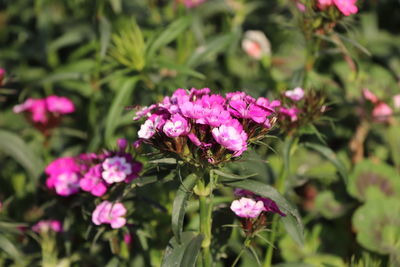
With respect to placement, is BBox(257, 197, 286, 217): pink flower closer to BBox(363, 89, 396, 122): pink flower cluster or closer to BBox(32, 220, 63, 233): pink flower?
BBox(32, 220, 63, 233): pink flower

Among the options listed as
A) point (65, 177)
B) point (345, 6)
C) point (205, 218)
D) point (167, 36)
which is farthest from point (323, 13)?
point (65, 177)

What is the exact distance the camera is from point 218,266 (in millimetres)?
2725

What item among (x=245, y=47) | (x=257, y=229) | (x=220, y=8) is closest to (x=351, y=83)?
(x=245, y=47)

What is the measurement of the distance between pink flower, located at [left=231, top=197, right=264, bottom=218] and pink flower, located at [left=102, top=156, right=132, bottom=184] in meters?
0.46

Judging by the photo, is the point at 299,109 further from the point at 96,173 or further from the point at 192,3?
the point at 192,3

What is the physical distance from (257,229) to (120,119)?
1.16m

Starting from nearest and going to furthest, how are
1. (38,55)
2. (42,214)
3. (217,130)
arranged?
(217,130) → (42,214) → (38,55)

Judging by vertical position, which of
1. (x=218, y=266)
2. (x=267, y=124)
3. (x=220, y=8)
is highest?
(x=267, y=124)

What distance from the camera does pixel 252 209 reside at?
1.76 m

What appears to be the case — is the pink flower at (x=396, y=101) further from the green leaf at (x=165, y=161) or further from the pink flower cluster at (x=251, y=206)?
the green leaf at (x=165, y=161)

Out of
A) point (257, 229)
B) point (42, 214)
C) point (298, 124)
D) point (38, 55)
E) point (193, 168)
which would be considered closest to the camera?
point (193, 168)

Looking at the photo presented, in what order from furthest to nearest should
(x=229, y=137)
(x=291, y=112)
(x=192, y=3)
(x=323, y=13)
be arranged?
(x=192, y=3)
(x=323, y=13)
(x=291, y=112)
(x=229, y=137)

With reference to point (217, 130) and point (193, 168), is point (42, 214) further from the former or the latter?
point (217, 130)

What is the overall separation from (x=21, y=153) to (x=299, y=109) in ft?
5.31
